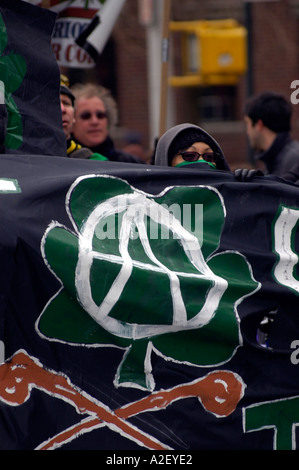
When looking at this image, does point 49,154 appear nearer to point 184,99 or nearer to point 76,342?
point 76,342

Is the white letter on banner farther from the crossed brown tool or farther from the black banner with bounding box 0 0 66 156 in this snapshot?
the black banner with bounding box 0 0 66 156

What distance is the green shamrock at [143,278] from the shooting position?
352 cm

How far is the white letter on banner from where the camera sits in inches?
157

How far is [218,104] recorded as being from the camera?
57.8ft

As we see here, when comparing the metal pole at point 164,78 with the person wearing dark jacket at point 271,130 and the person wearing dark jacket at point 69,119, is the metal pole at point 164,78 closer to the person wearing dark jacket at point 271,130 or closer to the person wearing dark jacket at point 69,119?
the person wearing dark jacket at point 271,130

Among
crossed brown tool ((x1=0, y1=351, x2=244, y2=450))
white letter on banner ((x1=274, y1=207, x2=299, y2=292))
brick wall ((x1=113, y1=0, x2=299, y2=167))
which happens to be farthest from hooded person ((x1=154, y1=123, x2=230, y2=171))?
brick wall ((x1=113, y1=0, x2=299, y2=167))

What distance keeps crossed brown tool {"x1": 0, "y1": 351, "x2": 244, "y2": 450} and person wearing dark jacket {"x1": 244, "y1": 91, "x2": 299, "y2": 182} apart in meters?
2.15

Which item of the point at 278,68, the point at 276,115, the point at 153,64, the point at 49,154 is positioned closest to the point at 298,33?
the point at 278,68

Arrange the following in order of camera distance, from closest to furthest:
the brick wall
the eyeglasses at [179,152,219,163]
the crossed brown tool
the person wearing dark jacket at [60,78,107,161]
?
the crossed brown tool < the eyeglasses at [179,152,219,163] < the person wearing dark jacket at [60,78,107,161] < the brick wall

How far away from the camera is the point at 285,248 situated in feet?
13.3

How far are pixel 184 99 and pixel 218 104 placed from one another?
51.7 inches

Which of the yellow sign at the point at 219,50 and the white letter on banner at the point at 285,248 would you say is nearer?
the white letter on banner at the point at 285,248

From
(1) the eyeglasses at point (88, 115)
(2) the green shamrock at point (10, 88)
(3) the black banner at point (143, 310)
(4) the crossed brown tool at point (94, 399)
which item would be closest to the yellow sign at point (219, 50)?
(1) the eyeglasses at point (88, 115)

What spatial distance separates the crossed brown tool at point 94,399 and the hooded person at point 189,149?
107cm
